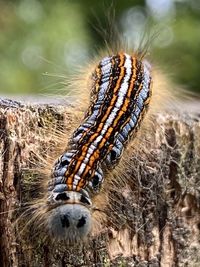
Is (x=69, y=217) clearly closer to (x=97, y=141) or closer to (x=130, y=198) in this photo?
(x=97, y=141)

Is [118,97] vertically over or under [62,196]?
over

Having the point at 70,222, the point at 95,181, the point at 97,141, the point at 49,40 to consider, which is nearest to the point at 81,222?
the point at 70,222

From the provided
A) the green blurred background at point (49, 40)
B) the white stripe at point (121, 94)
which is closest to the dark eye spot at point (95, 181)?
the white stripe at point (121, 94)

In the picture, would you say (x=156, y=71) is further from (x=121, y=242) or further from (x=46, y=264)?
(x=46, y=264)

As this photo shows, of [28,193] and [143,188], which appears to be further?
[143,188]

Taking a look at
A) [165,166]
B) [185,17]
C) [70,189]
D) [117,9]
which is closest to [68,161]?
[70,189]

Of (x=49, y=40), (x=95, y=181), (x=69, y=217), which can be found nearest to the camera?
(x=69, y=217)
